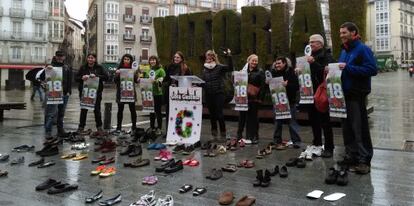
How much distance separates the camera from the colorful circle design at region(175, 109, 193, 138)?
8.30 metres

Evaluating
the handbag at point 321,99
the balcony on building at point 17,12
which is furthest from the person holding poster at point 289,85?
the balcony on building at point 17,12

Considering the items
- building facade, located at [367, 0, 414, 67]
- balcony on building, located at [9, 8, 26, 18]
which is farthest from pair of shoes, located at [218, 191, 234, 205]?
building facade, located at [367, 0, 414, 67]

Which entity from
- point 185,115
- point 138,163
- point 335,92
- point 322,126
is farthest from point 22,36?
point 335,92

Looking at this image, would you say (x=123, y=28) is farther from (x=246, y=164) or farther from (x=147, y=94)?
(x=246, y=164)

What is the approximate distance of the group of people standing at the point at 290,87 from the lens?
5852 mm

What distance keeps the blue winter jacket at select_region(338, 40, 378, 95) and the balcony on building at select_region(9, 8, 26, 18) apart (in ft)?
209

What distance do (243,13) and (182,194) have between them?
944 cm

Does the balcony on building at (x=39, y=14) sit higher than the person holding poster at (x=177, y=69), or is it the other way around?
the balcony on building at (x=39, y=14)

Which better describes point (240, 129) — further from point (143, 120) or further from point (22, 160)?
point (143, 120)

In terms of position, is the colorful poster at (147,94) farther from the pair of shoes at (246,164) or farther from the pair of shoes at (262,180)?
the pair of shoes at (262,180)

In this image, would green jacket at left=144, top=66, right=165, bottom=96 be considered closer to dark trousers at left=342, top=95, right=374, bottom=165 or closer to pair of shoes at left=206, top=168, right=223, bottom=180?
pair of shoes at left=206, top=168, right=223, bottom=180

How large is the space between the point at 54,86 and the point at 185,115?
3391 millimetres

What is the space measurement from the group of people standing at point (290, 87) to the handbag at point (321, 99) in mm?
248

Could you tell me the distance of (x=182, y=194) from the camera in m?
4.84
